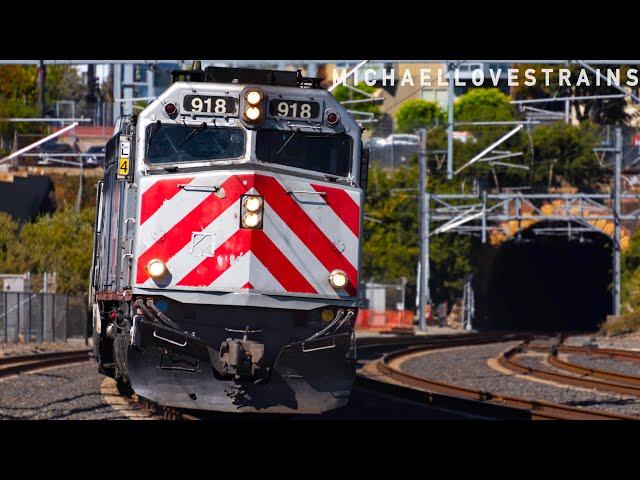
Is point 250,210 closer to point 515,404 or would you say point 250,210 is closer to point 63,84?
point 515,404

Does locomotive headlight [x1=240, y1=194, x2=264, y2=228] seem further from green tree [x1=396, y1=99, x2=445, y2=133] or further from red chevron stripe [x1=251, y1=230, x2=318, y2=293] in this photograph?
green tree [x1=396, y1=99, x2=445, y2=133]

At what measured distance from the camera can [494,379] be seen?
2175 centimetres

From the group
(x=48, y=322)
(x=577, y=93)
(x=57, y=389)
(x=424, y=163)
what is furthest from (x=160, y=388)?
(x=577, y=93)

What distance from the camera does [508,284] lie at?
62719 millimetres

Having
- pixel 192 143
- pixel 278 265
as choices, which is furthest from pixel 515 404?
pixel 192 143

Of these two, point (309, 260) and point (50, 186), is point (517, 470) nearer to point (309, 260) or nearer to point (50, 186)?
point (309, 260)

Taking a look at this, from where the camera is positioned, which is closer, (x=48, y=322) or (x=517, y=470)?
(x=517, y=470)

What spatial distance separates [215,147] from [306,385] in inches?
95.6

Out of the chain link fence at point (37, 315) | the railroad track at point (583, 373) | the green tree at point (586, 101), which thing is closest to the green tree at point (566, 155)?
the green tree at point (586, 101)

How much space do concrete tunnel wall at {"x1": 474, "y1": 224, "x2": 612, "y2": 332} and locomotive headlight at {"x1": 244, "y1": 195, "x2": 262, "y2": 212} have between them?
4751cm

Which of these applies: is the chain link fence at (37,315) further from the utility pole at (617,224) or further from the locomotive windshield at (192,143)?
the utility pole at (617,224)

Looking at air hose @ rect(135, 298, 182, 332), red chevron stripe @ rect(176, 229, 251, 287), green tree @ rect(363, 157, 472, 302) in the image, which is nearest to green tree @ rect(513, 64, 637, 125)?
green tree @ rect(363, 157, 472, 302)

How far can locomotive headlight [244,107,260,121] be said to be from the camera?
1197 cm

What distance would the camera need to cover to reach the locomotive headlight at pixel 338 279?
1198 cm
